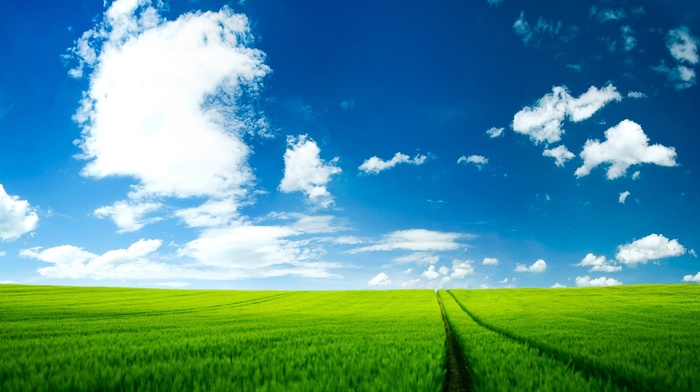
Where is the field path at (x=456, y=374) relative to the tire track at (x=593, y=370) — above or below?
below

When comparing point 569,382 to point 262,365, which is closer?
point 569,382

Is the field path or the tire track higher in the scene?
the tire track

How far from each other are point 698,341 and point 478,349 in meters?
6.79

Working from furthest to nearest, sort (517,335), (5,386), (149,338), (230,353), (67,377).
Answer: (517,335)
(149,338)
(230,353)
(67,377)
(5,386)

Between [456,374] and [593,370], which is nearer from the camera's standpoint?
[593,370]

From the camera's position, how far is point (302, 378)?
6832mm

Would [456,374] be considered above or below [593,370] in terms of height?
below

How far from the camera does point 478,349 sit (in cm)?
1077

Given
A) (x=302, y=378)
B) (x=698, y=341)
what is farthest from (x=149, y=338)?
(x=698, y=341)

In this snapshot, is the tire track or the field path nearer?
the tire track

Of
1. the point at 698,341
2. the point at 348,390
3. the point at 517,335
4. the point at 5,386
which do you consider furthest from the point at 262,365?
the point at 698,341

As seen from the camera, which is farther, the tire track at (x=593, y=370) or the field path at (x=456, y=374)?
the field path at (x=456, y=374)

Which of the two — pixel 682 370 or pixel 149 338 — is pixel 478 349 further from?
pixel 149 338

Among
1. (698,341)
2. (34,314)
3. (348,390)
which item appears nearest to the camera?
(348,390)
